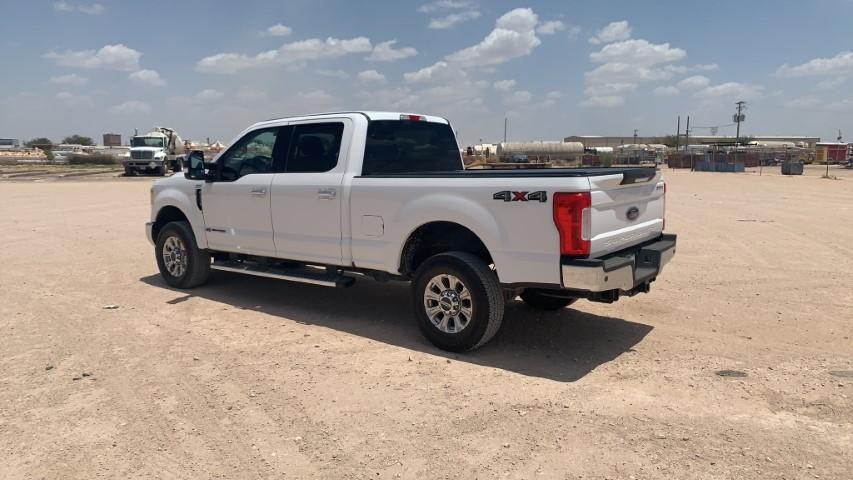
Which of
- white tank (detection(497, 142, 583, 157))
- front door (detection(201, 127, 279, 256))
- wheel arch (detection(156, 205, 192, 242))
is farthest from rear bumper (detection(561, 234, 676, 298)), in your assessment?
white tank (detection(497, 142, 583, 157))

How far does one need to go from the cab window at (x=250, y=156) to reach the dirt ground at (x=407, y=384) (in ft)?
4.97

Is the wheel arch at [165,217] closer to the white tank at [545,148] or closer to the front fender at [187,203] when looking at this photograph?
the front fender at [187,203]

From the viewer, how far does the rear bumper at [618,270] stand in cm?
457

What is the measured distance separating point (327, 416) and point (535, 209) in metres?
2.12

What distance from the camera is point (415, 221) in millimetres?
5461

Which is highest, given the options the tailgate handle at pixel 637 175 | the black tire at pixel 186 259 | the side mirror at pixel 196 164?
the side mirror at pixel 196 164

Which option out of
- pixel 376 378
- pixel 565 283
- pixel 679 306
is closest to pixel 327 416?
pixel 376 378

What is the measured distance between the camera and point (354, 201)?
5.92m

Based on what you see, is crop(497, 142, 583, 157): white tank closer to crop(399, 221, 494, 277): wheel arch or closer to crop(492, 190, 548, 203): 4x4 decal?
crop(399, 221, 494, 277): wheel arch

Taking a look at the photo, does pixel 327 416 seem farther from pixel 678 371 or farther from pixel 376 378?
pixel 678 371

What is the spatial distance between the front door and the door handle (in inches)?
31.7

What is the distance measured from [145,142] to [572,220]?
37797 mm

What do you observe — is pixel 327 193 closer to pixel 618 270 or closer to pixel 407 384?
pixel 407 384

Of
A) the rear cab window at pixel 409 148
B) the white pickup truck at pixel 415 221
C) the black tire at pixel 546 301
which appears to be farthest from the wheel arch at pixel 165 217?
the black tire at pixel 546 301
